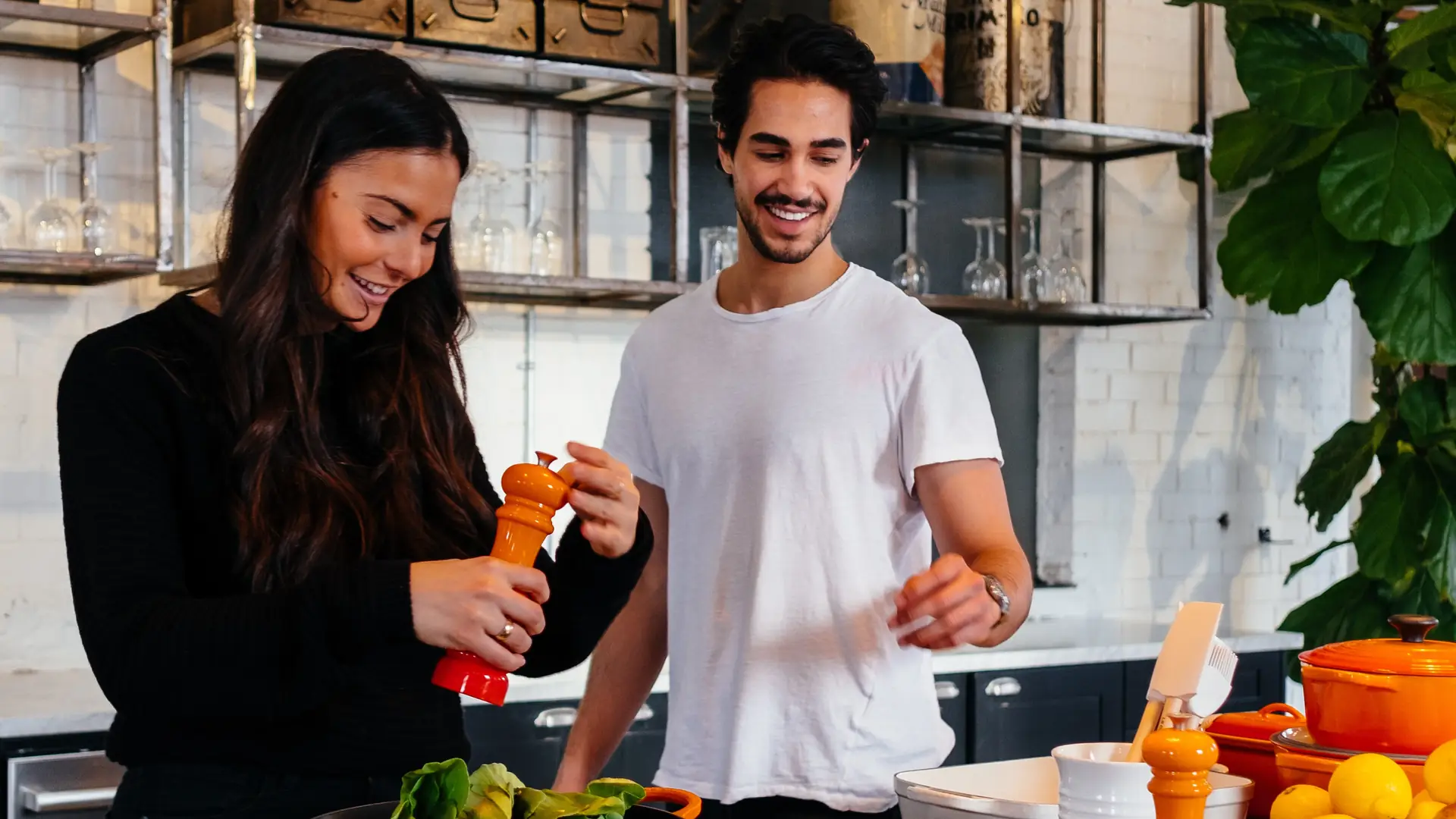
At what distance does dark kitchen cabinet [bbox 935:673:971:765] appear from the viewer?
3.73 meters

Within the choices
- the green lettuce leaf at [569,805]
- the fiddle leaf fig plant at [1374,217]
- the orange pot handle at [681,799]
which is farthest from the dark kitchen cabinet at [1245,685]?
the green lettuce leaf at [569,805]

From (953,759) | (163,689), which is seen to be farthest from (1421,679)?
(953,759)

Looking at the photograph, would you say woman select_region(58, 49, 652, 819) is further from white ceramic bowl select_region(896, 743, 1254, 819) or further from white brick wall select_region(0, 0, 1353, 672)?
white brick wall select_region(0, 0, 1353, 672)

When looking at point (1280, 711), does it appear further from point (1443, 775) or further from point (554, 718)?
point (554, 718)

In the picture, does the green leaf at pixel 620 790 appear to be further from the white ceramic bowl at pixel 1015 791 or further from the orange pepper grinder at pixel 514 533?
the white ceramic bowl at pixel 1015 791

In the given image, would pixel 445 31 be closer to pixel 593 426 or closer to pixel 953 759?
pixel 593 426

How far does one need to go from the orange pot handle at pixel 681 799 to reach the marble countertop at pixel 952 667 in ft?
4.97

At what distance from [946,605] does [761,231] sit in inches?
26.1

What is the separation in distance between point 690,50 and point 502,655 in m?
2.96

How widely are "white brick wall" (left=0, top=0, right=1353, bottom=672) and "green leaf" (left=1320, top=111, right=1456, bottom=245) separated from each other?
1363 millimetres

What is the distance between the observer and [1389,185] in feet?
11.2

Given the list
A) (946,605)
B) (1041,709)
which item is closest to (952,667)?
(1041,709)

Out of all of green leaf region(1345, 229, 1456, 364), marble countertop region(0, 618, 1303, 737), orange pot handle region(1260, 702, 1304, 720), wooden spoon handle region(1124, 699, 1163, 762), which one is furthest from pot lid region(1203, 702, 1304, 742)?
green leaf region(1345, 229, 1456, 364)

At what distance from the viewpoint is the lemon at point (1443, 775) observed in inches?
47.0
